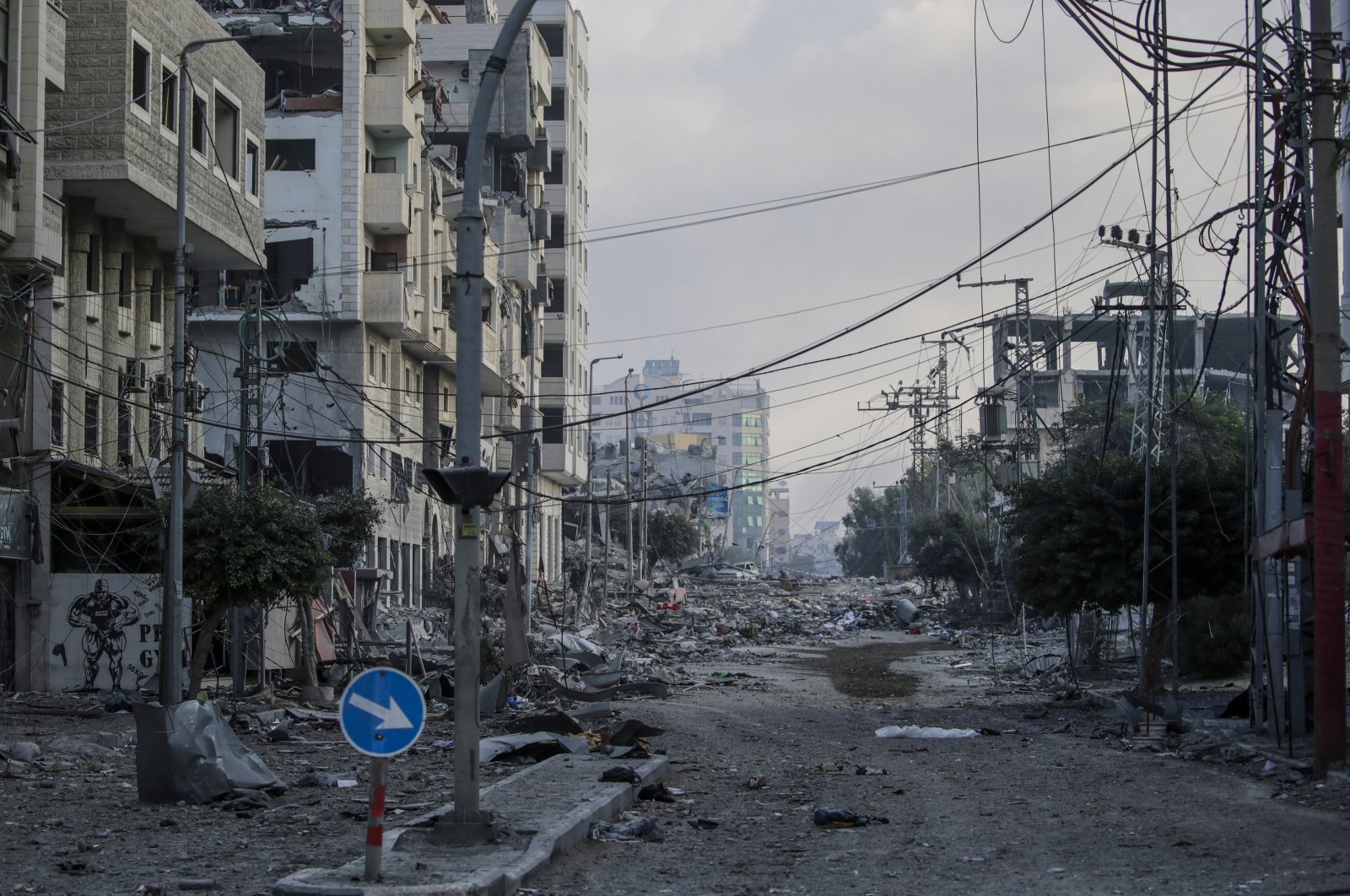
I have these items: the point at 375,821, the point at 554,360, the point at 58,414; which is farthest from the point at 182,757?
the point at 554,360

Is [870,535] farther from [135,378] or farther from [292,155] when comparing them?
[135,378]

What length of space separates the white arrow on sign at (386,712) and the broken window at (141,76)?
21.7 meters

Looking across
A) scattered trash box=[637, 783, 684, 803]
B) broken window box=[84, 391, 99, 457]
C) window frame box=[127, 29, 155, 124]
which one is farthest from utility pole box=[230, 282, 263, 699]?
scattered trash box=[637, 783, 684, 803]

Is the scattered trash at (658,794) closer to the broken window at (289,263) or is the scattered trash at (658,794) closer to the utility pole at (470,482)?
the utility pole at (470,482)

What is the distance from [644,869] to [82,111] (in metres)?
20.6

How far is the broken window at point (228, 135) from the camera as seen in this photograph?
31.1m

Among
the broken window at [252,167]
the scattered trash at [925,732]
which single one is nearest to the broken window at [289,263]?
the broken window at [252,167]

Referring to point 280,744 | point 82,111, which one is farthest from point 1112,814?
point 82,111

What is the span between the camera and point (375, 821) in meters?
8.33

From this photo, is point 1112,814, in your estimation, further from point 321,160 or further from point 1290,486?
point 321,160

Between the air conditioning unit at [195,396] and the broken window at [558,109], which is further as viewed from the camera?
the broken window at [558,109]

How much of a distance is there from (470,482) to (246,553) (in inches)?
565

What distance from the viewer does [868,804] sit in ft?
44.8

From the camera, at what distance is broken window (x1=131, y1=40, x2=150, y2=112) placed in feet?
88.1
